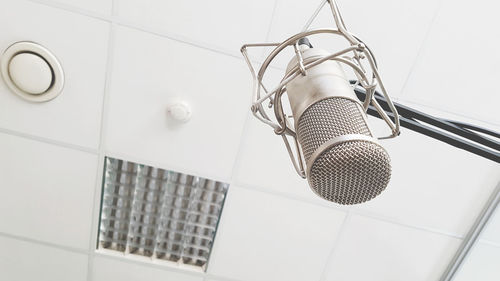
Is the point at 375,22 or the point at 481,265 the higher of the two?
the point at 375,22

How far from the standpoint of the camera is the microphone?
1.56ft

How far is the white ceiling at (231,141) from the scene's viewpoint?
1.19 m

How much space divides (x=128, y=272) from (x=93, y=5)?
117cm

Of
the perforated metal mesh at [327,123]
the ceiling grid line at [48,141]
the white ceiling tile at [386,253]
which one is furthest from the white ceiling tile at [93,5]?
the white ceiling tile at [386,253]

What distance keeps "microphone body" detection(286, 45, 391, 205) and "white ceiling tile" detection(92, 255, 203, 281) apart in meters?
1.30

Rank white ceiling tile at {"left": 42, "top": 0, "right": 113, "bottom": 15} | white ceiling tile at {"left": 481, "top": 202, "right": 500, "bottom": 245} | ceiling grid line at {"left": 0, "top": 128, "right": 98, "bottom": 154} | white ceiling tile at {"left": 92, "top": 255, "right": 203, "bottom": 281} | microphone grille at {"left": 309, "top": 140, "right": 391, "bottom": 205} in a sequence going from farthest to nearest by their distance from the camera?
white ceiling tile at {"left": 92, "top": 255, "right": 203, "bottom": 281}, white ceiling tile at {"left": 481, "top": 202, "right": 500, "bottom": 245}, ceiling grid line at {"left": 0, "top": 128, "right": 98, "bottom": 154}, white ceiling tile at {"left": 42, "top": 0, "right": 113, "bottom": 15}, microphone grille at {"left": 309, "top": 140, "right": 391, "bottom": 205}

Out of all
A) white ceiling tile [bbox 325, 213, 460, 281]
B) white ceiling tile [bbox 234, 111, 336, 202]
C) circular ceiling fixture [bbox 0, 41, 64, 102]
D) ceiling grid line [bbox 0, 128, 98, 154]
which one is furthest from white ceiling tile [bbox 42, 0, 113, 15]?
white ceiling tile [bbox 325, 213, 460, 281]

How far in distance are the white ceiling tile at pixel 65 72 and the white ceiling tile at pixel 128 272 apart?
596mm

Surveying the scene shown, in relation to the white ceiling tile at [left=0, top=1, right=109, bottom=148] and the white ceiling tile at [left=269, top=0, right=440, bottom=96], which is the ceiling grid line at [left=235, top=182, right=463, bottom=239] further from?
the white ceiling tile at [left=0, top=1, right=109, bottom=148]

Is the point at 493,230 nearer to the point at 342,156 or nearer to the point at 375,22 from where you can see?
the point at 375,22

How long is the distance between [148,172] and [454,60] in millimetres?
1296

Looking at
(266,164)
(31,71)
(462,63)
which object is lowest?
(266,164)

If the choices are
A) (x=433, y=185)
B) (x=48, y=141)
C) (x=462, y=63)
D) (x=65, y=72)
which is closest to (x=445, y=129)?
(x=462, y=63)

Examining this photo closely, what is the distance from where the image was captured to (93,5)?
1.17 metres
